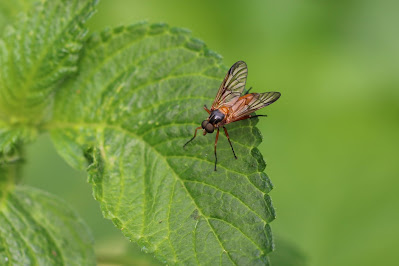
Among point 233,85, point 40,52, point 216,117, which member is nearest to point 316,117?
point 233,85

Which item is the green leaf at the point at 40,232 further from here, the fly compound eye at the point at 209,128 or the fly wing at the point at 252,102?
the fly wing at the point at 252,102

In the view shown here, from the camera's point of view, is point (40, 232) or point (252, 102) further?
point (252, 102)

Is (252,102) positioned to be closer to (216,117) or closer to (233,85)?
(233,85)

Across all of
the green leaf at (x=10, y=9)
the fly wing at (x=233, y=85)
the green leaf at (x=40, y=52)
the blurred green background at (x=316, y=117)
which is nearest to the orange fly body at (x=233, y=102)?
the fly wing at (x=233, y=85)

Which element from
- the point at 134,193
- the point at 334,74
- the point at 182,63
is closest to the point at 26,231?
the point at 134,193

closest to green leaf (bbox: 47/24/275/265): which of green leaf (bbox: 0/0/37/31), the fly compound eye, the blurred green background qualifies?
the fly compound eye

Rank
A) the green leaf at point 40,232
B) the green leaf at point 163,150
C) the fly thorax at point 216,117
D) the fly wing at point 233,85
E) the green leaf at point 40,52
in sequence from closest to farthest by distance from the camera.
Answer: the green leaf at point 163,150, the green leaf at point 40,232, the fly thorax at point 216,117, the green leaf at point 40,52, the fly wing at point 233,85

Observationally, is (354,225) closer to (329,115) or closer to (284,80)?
(329,115)
